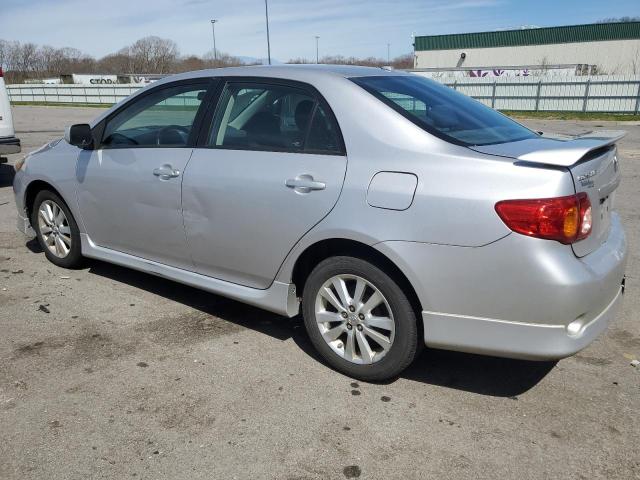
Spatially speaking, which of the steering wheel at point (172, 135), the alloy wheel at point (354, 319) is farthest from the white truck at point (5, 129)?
the alloy wheel at point (354, 319)

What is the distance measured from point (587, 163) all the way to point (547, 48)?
62.0 metres

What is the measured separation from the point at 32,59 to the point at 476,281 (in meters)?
103

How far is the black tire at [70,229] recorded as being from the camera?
4820mm

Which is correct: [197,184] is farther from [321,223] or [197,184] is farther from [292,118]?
[321,223]

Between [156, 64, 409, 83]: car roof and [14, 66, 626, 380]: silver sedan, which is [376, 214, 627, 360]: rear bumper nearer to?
[14, 66, 626, 380]: silver sedan

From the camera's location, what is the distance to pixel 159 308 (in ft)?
14.2

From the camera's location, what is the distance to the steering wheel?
3.91 meters

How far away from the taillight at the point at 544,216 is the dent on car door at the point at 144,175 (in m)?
2.13

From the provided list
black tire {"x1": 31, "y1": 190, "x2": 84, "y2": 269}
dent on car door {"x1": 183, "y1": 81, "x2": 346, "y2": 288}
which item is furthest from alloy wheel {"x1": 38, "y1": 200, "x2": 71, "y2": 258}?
dent on car door {"x1": 183, "y1": 81, "x2": 346, "y2": 288}

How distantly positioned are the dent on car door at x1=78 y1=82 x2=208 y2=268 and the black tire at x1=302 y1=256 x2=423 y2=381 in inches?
41.9

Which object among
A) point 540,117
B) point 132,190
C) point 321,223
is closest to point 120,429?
point 321,223

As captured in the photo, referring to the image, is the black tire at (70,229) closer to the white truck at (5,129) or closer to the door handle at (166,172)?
the door handle at (166,172)

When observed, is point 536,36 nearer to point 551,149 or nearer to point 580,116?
point 580,116

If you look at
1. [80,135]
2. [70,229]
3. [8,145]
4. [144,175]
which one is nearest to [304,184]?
[144,175]
